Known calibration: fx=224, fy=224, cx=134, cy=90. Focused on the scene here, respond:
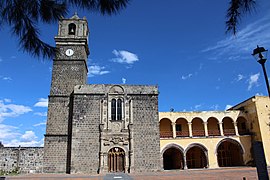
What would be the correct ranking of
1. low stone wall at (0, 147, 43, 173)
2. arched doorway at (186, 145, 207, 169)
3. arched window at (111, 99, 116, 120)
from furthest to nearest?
arched doorway at (186, 145, 207, 169) → arched window at (111, 99, 116, 120) → low stone wall at (0, 147, 43, 173)

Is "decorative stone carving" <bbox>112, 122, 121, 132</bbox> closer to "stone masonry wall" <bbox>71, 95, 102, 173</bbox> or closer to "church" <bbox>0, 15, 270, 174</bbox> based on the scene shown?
"church" <bbox>0, 15, 270, 174</bbox>

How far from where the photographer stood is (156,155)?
2012 centimetres

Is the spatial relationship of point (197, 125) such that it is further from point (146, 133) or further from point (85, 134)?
point (85, 134)

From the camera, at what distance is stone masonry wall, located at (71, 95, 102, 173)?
19500 mm

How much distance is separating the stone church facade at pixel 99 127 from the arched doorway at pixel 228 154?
34.2 ft

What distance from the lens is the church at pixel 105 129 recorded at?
19984mm

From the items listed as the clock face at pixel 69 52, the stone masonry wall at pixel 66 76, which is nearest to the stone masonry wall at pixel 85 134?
the stone masonry wall at pixel 66 76

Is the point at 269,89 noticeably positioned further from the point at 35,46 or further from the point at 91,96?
the point at 91,96

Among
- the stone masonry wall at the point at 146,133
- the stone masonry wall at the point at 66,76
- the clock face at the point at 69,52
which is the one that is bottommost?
the stone masonry wall at the point at 146,133

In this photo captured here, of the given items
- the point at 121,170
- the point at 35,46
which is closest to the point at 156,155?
the point at 121,170

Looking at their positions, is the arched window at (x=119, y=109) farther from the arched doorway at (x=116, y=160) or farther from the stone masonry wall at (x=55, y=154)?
the stone masonry wall at (x=55, y=154)

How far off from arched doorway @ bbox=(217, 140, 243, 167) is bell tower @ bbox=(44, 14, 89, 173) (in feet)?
56.5

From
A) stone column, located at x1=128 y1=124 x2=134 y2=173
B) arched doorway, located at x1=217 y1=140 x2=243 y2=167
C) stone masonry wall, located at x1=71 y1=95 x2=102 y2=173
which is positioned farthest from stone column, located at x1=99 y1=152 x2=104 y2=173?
arched doorway, located at x1=217 y1=140 x2=243 y2=167

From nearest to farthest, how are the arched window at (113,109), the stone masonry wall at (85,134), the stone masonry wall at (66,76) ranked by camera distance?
1. the stone masonry wall at (85,134)
2. the arched window at (113,109)
3. the stone masonry wall at (66,76)
